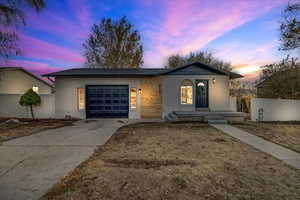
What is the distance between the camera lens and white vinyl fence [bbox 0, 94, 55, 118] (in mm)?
11594

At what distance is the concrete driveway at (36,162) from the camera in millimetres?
2689

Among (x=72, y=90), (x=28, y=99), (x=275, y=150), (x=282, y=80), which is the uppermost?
(x=282, y=80)

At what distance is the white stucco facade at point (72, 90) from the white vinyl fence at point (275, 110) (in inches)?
324

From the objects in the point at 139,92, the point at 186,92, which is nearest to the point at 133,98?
the point at 139,92

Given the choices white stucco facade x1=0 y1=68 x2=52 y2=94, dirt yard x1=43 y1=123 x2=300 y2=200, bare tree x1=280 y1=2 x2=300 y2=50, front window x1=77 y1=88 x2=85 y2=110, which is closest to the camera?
dirt yard x1=43 y1=123 x2=300 y2=200

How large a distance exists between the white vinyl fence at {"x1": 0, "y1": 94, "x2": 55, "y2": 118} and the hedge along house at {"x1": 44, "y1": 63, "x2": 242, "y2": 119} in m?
0.55

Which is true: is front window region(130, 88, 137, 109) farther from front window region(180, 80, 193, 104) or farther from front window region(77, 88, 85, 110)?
front window region(77, 88, 85, 110)

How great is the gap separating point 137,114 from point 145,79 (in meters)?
2.66

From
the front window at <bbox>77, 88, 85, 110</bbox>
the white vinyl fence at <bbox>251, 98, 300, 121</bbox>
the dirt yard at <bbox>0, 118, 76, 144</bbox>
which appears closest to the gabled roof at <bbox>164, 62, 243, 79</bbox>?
the white vinyl fence at <bbox>251, 98, 300, 121</bbox>

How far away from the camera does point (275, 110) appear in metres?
10.9

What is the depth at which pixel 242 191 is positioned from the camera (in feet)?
8.52

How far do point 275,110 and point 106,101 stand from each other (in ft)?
37.7

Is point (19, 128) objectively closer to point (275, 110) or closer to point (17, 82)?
point (17, 82)

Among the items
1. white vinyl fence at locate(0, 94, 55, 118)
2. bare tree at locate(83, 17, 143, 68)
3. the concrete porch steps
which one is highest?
bare tree at locate(83, 17, 143, 68)
